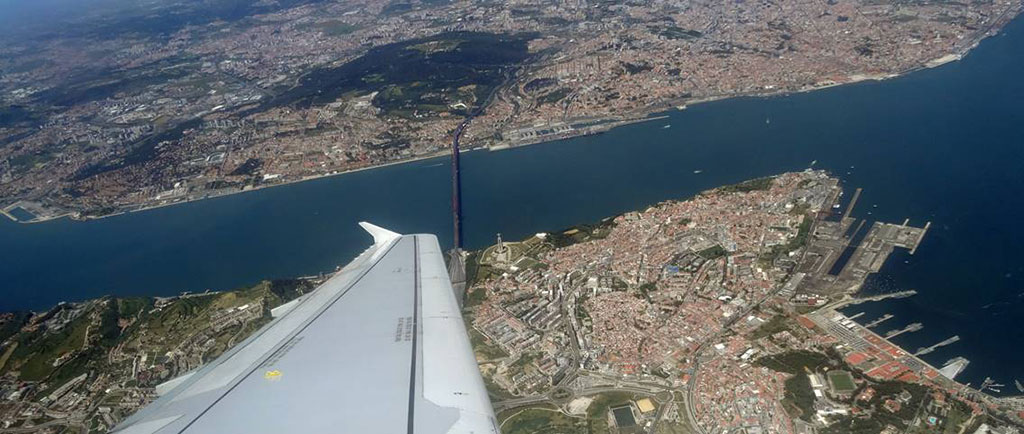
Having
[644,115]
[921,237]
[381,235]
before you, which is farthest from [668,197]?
[381,235]

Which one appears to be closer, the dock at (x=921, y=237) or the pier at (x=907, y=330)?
the pier at (x=907, y=330)

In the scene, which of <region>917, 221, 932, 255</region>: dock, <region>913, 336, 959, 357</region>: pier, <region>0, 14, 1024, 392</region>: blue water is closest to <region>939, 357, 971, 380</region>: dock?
<region>913, 336, 959, 357</region>: pier

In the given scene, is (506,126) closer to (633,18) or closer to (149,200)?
(149,200)

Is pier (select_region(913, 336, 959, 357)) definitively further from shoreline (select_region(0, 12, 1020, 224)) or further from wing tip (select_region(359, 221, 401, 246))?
shoreline (select_region(0, 12, 1020, 224))

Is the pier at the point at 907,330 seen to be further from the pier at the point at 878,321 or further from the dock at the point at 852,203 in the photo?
the dock at the point at 852,203

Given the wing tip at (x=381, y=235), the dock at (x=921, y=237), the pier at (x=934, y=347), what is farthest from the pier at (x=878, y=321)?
the wing tip at (x=381, y=235)

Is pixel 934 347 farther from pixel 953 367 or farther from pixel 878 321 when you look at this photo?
pixel 878 321
